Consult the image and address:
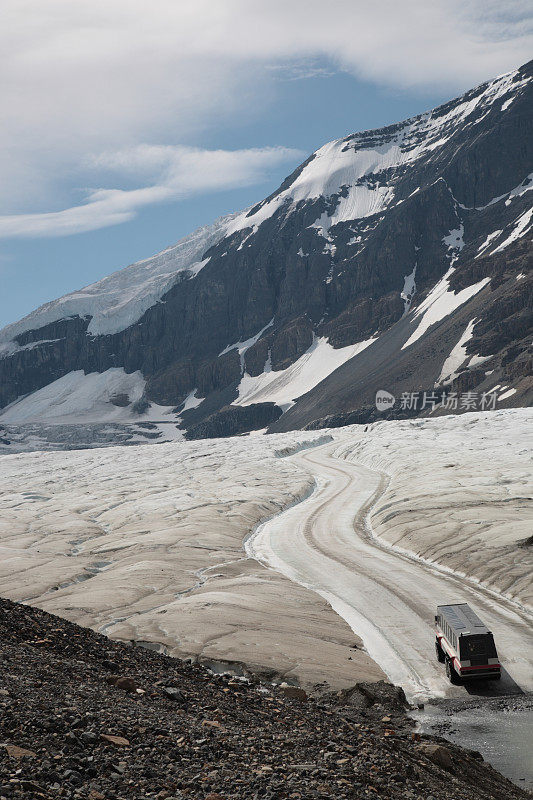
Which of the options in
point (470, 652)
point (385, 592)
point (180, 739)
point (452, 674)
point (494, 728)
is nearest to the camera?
point (180, 739)

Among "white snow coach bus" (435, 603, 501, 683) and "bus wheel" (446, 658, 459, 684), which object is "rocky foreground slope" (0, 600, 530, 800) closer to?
"white snow coach bus" (435, 603, 501, 683)

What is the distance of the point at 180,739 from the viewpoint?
40.5 feet

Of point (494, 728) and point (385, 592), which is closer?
point (494, 728)

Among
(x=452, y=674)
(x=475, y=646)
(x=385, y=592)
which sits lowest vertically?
(x=385, y=592)

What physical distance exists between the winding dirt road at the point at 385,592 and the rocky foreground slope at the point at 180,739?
5.44 metres

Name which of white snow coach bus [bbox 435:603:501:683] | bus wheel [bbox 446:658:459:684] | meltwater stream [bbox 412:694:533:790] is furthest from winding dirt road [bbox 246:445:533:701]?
meltwater stream [bbox 412:694:533:790]

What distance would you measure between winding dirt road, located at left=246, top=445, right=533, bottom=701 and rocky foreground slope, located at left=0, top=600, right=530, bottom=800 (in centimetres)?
544

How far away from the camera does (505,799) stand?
1428 cm

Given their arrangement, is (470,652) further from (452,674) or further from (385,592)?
(385,592)

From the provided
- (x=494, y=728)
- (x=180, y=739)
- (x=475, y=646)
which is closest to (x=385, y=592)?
(x=475, y=646)

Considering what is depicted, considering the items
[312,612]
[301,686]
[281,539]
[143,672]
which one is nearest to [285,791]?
[143,672]

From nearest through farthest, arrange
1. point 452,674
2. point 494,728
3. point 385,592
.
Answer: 1. point 494,728
2. point 452,674
3. point 385,592

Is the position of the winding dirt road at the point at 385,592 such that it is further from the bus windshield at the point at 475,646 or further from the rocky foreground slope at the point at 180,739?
the rocky foreground slope at the point at 180,739

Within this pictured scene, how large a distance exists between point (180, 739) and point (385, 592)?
71.3 ft
